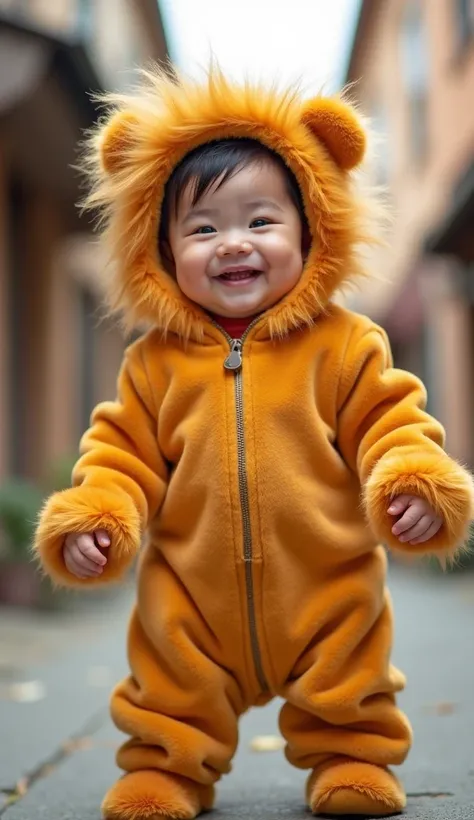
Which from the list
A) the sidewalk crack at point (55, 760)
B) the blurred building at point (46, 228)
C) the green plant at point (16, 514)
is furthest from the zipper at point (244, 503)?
the green plant at point (16, 514)

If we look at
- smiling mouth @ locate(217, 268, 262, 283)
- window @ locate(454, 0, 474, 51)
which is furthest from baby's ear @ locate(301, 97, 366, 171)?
window @ locate(454, 0, 474, 51)

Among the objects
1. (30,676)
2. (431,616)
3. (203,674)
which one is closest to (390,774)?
(203,674)

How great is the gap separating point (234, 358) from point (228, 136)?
1.73ft

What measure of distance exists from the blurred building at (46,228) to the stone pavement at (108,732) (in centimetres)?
194

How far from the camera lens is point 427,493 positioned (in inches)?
81.3

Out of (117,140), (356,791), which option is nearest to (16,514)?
(117,140)

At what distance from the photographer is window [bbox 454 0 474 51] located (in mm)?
10758

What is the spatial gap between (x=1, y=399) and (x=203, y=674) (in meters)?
6.70

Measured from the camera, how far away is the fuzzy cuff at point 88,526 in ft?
7.07

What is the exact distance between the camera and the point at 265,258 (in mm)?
2328

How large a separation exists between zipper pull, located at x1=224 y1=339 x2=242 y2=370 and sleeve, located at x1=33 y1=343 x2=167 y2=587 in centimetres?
21

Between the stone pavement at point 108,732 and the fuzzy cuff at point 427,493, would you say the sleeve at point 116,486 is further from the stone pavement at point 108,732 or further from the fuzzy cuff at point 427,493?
the stone pavement at point 108,732

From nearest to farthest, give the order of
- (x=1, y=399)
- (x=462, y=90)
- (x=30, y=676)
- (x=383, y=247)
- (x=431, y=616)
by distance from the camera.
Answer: (x=383, y=247), (x=30, y=676), (x=431, y=616), (x=1, y=399), (x=462, y=90)

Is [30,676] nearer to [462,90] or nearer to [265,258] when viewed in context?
[265,258]
